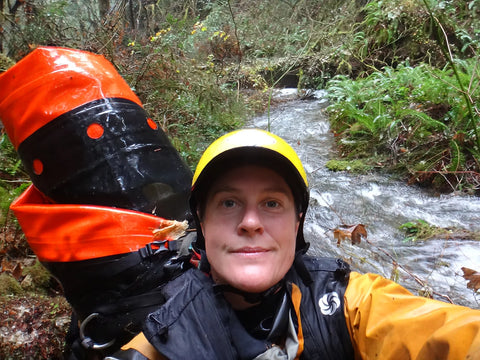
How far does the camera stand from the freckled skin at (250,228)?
4.69 feet

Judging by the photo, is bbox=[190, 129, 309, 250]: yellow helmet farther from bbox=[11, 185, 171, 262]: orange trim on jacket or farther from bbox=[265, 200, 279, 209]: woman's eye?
bbox=[11, 185, 171, 262]: orange trim on jacket

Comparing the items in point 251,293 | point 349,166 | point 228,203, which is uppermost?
point 228,203

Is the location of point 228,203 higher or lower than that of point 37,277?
higher

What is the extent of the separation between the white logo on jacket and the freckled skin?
23 centimetres

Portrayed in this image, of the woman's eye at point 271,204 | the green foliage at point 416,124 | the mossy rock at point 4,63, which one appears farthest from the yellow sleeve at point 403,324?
the mossy rock at point 4,63

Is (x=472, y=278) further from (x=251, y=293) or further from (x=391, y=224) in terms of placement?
(x=251, y=293)

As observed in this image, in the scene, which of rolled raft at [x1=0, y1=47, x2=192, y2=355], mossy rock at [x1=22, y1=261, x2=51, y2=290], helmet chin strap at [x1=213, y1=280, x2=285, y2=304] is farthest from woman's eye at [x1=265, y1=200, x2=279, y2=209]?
mossy rock at [x1=22, y1=261, x2=51, y2=290]

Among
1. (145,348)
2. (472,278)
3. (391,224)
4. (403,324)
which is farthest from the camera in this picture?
(391,224)

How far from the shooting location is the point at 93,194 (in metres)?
1.96

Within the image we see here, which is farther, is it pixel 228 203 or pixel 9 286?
pixel 9 286

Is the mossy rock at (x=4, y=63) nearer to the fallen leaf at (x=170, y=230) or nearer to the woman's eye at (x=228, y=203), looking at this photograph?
the fallen leaf at (x=170, y=230)

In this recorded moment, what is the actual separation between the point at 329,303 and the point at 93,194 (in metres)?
1.51

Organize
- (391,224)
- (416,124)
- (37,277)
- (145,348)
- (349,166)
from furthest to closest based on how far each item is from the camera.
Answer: (349,166), (416,124), (391,224), (37,277), (145,348)

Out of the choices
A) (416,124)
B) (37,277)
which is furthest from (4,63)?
(416,124)
